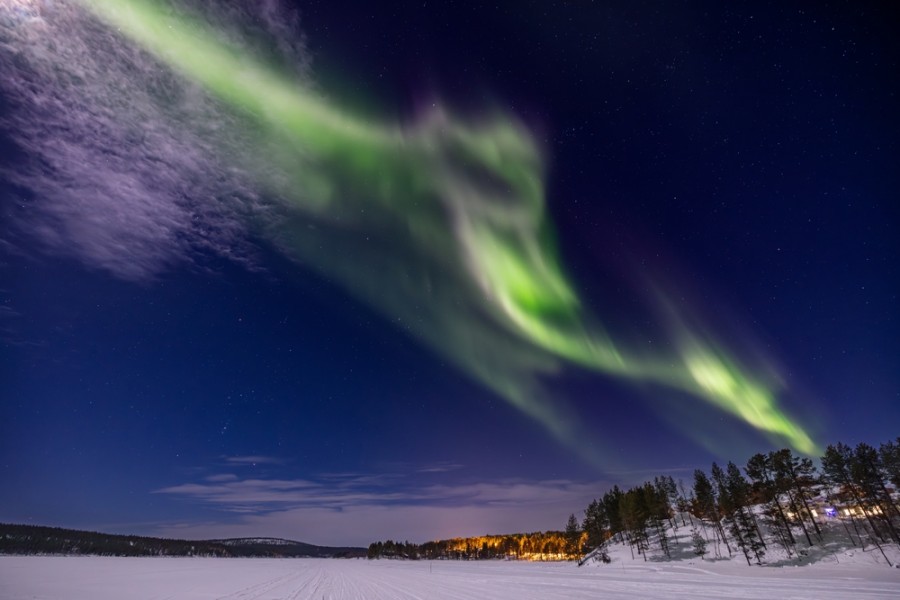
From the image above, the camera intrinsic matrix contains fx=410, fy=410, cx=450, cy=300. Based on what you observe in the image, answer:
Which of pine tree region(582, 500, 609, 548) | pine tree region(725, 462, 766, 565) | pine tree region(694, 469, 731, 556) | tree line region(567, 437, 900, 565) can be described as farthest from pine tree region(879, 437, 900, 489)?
pine tree region(582, 500, 609, 548)

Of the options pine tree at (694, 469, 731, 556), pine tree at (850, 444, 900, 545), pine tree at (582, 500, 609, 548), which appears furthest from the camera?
pine tree at (582, 500, 609, 548)

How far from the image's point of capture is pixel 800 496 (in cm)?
5644

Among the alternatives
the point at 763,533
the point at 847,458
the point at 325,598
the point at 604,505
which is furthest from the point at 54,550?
the point at 847,458

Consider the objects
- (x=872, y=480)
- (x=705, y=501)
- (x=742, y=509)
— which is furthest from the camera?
(x=705, y=501)

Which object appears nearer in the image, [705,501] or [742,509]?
[742,509]

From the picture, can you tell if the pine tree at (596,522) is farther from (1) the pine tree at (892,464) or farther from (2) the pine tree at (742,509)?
(1) the pine tree at (892,464)

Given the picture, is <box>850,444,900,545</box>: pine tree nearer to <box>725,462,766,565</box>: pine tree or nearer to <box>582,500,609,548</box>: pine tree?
<box>725,462,766,565</box>: pine tree

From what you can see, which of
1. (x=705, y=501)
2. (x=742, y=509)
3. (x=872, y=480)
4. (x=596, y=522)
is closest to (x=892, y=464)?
(x=872, y=480)

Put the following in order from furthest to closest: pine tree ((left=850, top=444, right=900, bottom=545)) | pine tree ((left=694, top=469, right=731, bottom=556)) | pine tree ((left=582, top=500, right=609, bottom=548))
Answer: pine tree ((left=582, top=500, right=609, bottom=548)) → pine tree ((left=694, top=469, right=731, bottom=556)) → pine tree ((left=850, top=444, right=900, bottom=545))

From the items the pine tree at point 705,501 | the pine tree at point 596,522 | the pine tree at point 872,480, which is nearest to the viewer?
the pine tree at point 872,480

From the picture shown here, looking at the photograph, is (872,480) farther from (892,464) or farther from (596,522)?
(596,522)

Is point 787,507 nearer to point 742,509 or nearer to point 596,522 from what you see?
point 742,509

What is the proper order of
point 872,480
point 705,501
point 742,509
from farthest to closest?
point 705,501
point 742,509
point 872,480

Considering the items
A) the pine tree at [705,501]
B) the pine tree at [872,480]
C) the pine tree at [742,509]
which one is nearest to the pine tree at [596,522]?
the pine tree at [705,501]
